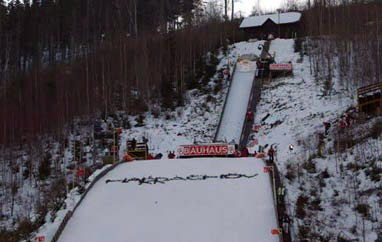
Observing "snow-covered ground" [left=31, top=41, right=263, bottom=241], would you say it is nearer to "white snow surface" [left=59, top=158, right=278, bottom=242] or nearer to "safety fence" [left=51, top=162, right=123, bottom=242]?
"safety fence" [left=51, top=162, right=123, bottom=242]

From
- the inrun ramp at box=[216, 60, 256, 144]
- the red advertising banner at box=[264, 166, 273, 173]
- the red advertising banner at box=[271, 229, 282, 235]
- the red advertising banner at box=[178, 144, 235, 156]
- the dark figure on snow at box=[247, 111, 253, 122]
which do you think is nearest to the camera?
the red advertising banner at box=[271, 229, 282, 235]

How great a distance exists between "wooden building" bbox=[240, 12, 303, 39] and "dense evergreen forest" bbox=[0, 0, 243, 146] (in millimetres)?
1873

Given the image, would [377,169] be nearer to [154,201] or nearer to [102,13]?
[154,201]

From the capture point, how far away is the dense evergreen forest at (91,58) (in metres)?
33.3

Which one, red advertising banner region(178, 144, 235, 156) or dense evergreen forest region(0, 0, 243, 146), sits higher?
dense evergreen forest region(0, 0, 243, 146)

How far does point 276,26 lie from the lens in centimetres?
5166

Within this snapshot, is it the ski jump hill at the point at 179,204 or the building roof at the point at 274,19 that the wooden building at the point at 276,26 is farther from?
the ski jump hill at the point at 179,204

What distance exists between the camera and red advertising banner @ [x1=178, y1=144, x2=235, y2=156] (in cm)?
2247

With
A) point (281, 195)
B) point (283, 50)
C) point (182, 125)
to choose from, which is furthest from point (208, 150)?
point (283, 50)

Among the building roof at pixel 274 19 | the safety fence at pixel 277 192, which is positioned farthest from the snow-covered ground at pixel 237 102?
the building roof at pixel 274 19

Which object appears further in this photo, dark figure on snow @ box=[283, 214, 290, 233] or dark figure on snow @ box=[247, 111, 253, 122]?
dark figure on snow @ box=[247, 111, 253, 122]

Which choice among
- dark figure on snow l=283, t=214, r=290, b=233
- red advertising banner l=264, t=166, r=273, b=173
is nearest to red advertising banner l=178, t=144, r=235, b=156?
red advertising banner l=264, t=166, r=273, b=173

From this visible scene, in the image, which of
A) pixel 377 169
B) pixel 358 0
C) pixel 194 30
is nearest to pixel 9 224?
pixel 377 169

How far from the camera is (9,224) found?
20938 mm
